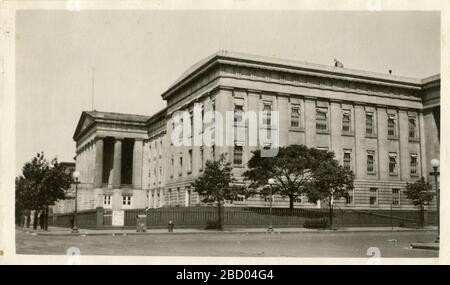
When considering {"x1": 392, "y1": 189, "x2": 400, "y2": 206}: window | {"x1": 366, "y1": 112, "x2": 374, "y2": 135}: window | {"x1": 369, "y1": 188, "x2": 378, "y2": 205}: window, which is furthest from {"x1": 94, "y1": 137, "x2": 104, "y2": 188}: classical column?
{"x1": 392, "y1": 189, "x2": 400, "y2": 206}: window

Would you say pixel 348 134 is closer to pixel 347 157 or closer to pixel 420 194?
pixel 347 157

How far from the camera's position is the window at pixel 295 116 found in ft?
145

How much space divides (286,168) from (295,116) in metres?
7.93

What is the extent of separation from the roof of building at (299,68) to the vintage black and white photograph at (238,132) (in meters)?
0.15

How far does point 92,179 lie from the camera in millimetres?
70125

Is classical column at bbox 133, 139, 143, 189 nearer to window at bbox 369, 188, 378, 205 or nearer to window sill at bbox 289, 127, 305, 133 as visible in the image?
window sill at bbox 289, 127, 305, 133

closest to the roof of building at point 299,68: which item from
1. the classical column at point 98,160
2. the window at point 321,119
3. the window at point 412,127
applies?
the window at point 412,127

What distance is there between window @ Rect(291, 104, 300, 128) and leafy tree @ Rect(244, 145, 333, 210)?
5726 millimetres

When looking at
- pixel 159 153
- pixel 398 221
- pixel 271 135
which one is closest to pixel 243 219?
pixel 271 135

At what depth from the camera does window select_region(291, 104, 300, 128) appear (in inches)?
1738

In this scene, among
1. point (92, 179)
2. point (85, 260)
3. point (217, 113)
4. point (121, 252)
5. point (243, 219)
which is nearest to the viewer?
point (85, 260)
